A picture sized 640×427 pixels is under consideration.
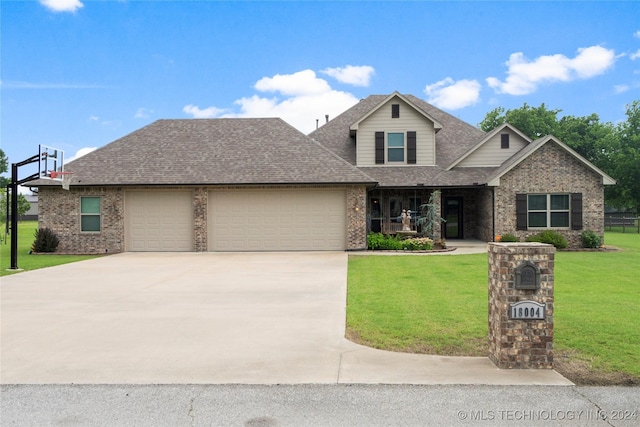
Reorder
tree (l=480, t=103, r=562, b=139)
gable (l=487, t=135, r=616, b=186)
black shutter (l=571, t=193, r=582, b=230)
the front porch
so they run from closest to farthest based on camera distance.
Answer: gable (l=487, t=135, r=616, b=186) < black shutter (l=571, t=193, r=582, b=230) < the front porch < tree (l=480, t=103, r=562, b=139)

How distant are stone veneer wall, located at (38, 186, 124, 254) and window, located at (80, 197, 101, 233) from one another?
0.16 m

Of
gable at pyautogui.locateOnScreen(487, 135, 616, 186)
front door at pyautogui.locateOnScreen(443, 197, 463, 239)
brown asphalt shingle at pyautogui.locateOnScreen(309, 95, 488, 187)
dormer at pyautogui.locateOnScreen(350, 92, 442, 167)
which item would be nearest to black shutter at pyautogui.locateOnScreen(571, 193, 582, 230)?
gable at pyautogui.locateOnScreen(487, 135, 616, 186)

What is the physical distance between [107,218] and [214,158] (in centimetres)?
515

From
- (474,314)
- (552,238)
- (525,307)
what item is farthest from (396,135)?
(525,307)

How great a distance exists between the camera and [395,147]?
2422 cm

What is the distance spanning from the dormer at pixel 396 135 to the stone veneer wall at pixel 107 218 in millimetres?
4500

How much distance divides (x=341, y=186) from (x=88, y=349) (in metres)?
14.8

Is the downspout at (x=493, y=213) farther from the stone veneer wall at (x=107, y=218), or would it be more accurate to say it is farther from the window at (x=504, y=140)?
the stone veneer wall at (x=107, y=218)

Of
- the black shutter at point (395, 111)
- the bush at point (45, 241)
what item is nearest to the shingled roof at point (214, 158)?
the bush at point (45, 241)

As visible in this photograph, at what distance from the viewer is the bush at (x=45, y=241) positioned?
20453 millimetres

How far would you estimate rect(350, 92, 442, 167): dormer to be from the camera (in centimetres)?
2381

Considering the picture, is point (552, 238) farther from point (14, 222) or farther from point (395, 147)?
point (14, 222)

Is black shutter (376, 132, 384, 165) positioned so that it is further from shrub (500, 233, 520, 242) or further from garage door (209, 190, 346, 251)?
shrub (500, 233, 520, 242)

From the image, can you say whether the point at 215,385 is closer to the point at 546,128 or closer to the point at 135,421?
the point at 135,421
